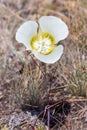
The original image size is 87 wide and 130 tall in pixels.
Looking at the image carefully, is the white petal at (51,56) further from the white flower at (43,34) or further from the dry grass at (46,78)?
the dry grass at (46,78)

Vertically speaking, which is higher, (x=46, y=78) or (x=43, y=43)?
(x=43, y=43)

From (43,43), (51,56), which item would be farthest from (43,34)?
(51,56)

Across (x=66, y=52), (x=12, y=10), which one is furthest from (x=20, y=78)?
(x=12, y=10)

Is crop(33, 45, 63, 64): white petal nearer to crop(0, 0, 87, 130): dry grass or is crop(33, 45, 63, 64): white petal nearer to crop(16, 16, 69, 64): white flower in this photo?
crop(16, 16, 69, 64): white flower

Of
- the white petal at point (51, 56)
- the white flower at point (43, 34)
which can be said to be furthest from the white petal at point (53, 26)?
the white petal at point (51, 56)

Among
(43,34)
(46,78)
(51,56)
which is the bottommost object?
(46,78)

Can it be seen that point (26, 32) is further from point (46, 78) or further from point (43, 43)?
point (46, 78)
